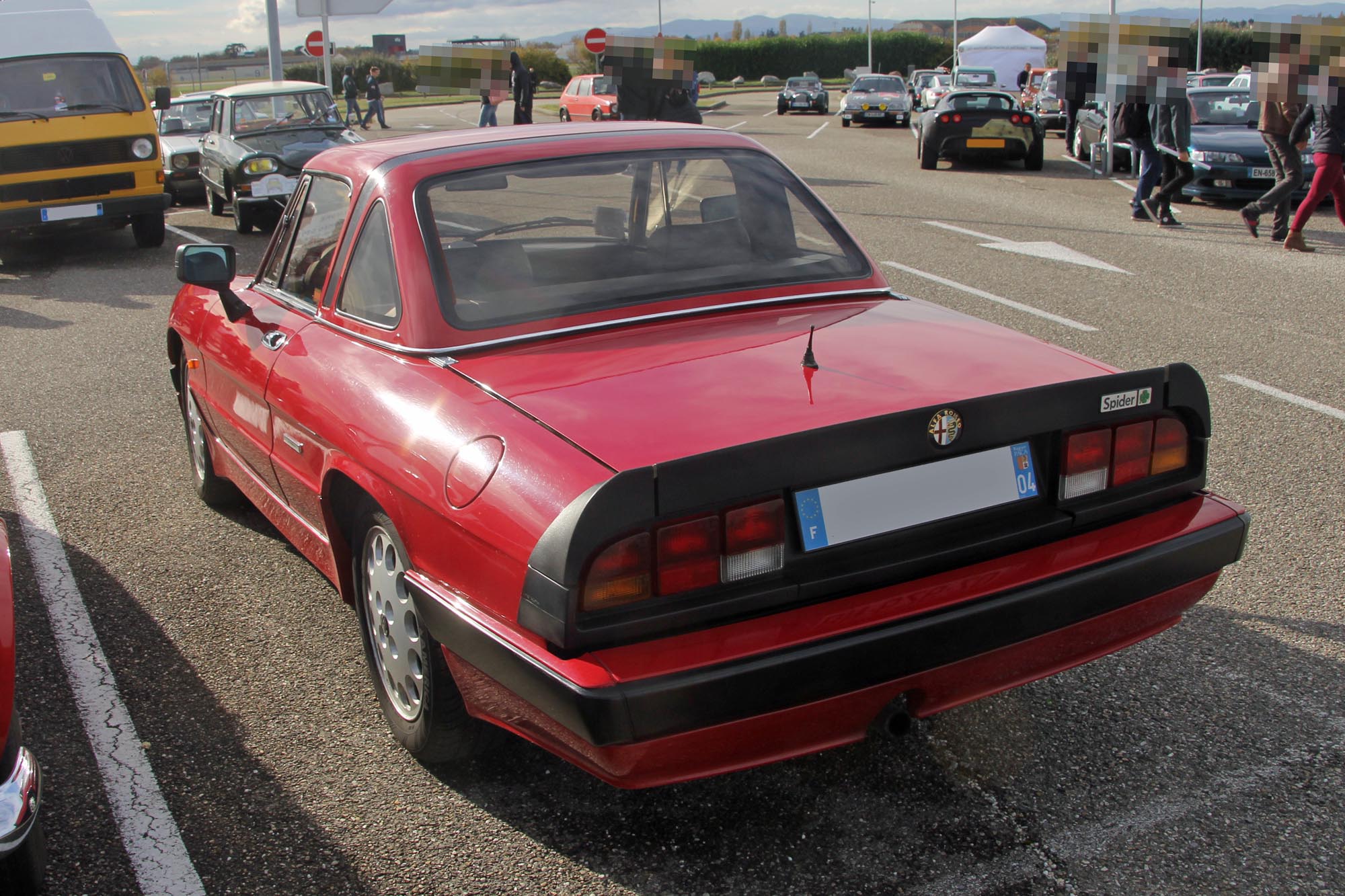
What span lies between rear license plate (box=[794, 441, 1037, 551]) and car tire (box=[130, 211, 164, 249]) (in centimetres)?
1192

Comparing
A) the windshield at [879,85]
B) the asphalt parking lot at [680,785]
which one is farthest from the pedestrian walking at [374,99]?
the asphalt parking lot at [680,785]

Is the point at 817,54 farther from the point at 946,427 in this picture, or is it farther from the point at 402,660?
the point at 946,427

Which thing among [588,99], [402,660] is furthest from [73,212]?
[588,99]

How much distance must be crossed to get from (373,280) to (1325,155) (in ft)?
29.9

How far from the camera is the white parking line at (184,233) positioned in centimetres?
1314

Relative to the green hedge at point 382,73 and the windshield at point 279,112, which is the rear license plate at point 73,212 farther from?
the green hedge at point 382,73

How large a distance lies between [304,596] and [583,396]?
1.90 m

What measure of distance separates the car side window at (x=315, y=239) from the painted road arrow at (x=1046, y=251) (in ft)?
24.4

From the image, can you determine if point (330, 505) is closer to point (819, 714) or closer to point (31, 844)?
point (31, 844)

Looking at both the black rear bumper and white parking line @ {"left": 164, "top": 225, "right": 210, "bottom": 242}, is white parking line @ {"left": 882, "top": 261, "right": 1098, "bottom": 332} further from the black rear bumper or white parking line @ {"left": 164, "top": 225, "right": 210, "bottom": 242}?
white parking line @ {"left": 164, "top": 225, "right": 210, "bottom": 242}

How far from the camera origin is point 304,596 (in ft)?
13.3

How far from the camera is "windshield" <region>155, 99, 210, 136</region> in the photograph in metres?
17.0

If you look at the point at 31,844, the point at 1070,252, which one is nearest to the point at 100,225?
the point at 1070,252

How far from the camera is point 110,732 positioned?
321 centimetres
